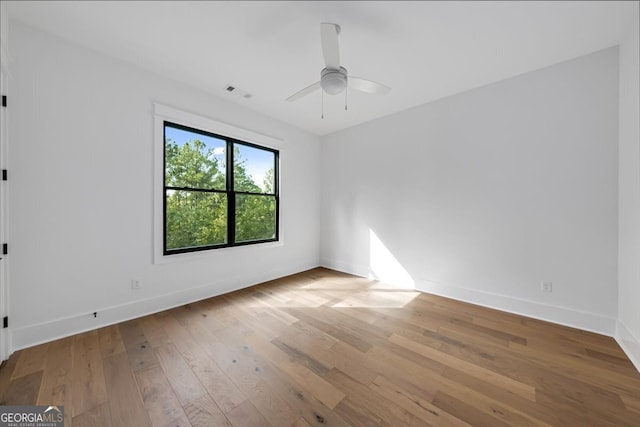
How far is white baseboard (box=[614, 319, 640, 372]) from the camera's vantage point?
1828mm

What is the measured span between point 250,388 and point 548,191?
3.39m

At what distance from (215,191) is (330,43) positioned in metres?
2.37

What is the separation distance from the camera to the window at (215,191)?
293 centimetres

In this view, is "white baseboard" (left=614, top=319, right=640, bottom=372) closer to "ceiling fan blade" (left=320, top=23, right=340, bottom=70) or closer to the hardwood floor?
the hardwood floor

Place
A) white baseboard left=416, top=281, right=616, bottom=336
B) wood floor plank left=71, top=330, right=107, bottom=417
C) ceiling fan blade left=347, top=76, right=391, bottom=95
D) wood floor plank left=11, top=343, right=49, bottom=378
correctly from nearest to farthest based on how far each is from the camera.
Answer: wood floor plank left=71, top=330, right=107, bottom=417, wood floor plank left=11, top=343, right=49, bottom=378, ceiling fan blade left=347, top=76, right=391, bottom=95, white baseboard left=416, top=281, right=616, bottom=336

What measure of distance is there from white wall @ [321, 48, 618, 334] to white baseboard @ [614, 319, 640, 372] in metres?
0.11

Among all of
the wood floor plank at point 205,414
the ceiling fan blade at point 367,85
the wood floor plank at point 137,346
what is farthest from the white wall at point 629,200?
the wood floor plank at point 137,346

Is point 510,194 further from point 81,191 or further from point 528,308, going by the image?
point 81,191

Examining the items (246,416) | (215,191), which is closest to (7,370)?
(246,416)

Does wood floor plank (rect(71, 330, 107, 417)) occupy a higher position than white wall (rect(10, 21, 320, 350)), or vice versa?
white wall (rect(10, 21, 320, 350))

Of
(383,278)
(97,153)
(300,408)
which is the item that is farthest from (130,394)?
(383,278)

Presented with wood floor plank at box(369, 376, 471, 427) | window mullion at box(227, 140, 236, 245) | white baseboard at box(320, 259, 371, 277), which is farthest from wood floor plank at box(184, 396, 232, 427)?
white baseboard at box(320, 259, 371, 277)

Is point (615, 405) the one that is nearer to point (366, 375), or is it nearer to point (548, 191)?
point (366, 375)

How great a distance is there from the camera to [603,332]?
2.27 meters
